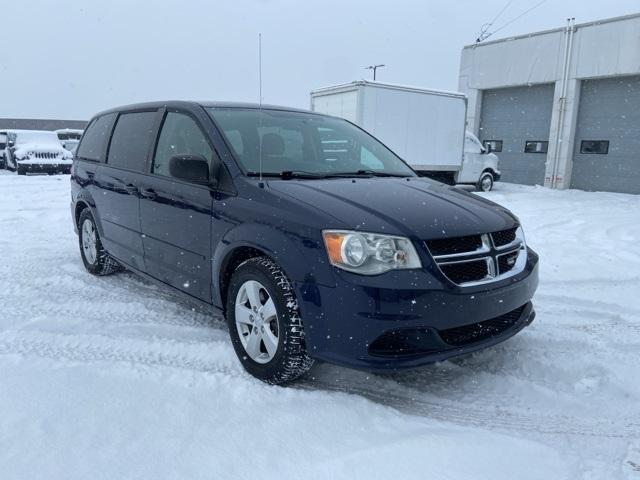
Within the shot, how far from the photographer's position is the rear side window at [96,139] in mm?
4980

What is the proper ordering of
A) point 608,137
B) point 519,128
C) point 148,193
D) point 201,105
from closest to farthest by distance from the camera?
point 201,105
point 148,193
point 608,137
point 519,128

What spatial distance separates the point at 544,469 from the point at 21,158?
2011 centimetres

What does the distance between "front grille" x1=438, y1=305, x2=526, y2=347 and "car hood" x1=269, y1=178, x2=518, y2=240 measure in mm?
512

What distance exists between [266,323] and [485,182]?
1464 cm

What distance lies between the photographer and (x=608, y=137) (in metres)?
16.6

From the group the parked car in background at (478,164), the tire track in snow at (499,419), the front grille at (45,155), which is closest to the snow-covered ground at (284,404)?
the tire track in snow at (499,419)

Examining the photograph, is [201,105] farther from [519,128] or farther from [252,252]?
[519,128]

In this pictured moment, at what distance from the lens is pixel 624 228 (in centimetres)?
873

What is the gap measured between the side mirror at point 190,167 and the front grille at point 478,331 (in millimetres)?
1694

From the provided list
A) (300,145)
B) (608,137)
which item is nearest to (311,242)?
(300,145)

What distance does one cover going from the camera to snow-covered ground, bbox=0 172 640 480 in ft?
7.37

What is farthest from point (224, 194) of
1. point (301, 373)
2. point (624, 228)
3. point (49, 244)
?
point (624, 228)

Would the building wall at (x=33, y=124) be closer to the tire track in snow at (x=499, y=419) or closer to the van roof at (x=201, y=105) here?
the van roof at (x=201, y=105)

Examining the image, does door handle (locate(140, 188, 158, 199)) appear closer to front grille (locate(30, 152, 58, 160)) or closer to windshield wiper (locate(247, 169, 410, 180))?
Answer: windshield wiper (locate(247, 169, 410, 180))
